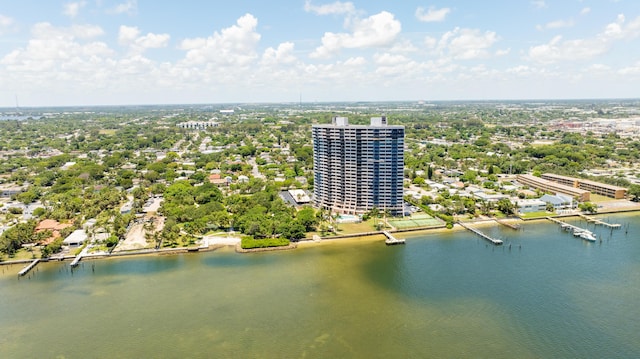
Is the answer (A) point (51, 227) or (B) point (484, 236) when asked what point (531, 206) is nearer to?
(B) point (484, 236)

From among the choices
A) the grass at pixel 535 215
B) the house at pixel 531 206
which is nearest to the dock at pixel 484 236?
the grass at pixel 535 215

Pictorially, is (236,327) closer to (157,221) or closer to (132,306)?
(132,306)

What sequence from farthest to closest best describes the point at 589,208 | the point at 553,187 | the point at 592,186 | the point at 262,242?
1. the point at 592,186
2. the point at 553,187
3. the point at 589,208
4. the point at 262,242

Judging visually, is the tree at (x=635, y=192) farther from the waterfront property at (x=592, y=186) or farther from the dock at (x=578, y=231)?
the dock at (x=578, y=231)

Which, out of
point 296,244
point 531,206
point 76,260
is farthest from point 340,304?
point 531,206

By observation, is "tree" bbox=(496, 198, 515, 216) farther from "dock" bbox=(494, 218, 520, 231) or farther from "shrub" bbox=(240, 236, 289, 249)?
"shrub" bbox=(240, 236, 289, 249)
